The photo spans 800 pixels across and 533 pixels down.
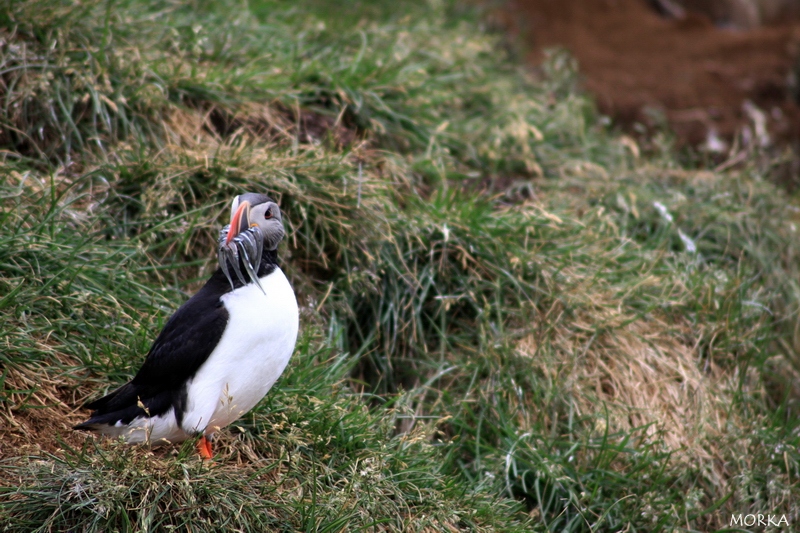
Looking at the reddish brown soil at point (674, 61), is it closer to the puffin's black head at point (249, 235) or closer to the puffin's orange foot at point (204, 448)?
the puffin's black head at point (249, 235)

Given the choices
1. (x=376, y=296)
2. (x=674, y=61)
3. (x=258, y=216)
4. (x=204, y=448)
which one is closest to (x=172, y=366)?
(x=204, y=448)

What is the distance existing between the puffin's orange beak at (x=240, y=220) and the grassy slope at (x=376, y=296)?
2.55 feet

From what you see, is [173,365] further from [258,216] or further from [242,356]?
[258,216]

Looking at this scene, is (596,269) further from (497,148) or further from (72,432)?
(72,432)

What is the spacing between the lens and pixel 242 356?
2.66 metres

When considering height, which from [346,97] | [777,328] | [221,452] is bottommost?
[777,328]

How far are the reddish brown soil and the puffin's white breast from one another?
4.45 metres

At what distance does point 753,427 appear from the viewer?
379 cm

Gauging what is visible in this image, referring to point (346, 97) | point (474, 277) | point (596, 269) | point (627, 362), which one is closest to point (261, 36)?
point (346, 97)

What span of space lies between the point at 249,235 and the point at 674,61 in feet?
18.0

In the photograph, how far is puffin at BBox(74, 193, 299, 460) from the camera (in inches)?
105

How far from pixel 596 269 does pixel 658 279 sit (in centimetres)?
32

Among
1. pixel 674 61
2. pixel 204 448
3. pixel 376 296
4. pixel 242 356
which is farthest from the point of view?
pixel 674 61

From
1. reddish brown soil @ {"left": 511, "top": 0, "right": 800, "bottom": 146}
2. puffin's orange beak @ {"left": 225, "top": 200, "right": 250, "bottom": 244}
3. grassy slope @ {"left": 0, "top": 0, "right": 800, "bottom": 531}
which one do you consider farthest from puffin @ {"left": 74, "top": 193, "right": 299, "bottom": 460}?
reddish brown soil @ {"left": 511, "top": 0, "right": 800, "bottom": 146}
